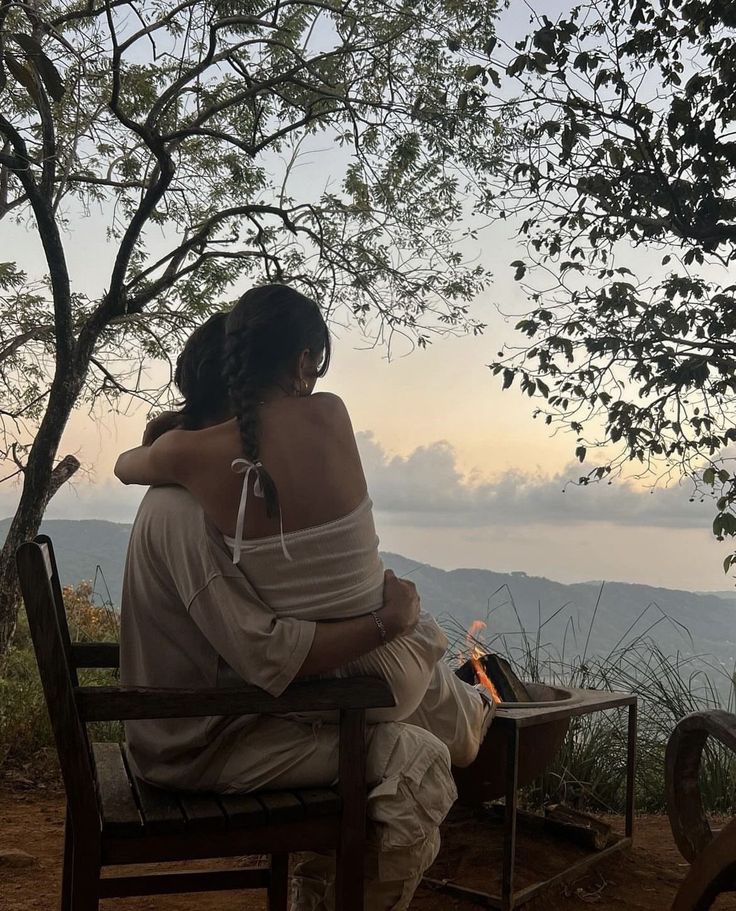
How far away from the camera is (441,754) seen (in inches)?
A: 71.6

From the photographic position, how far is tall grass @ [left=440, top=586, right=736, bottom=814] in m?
4.04

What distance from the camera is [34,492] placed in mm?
6324

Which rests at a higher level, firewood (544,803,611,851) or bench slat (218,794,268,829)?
bench slat (218,794,268,829)

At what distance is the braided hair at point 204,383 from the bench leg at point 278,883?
3.94 feet

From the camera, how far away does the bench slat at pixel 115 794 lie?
1650 millimetres

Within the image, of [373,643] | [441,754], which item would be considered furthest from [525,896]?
[373,643]

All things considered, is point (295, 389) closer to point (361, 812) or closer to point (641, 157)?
point (361, 812)

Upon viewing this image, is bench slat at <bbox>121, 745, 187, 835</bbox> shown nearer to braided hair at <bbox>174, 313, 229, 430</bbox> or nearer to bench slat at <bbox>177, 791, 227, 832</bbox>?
bench slat at <bbox>177, 791, 227, 832</bbox>

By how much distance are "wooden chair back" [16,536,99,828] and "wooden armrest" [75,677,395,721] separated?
0.10ft

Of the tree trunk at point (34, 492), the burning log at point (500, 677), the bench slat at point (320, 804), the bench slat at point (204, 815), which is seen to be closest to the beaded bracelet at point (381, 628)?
the bench slat at point (320, 804)

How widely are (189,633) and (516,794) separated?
3.73 feet

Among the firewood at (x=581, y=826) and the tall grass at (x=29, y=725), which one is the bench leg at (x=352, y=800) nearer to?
the firewood at (x=581, y=826)

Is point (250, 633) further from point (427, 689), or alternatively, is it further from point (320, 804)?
point (427, 689)

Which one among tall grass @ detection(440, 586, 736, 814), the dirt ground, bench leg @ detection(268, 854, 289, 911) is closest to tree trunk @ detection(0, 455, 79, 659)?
the dirt ground
